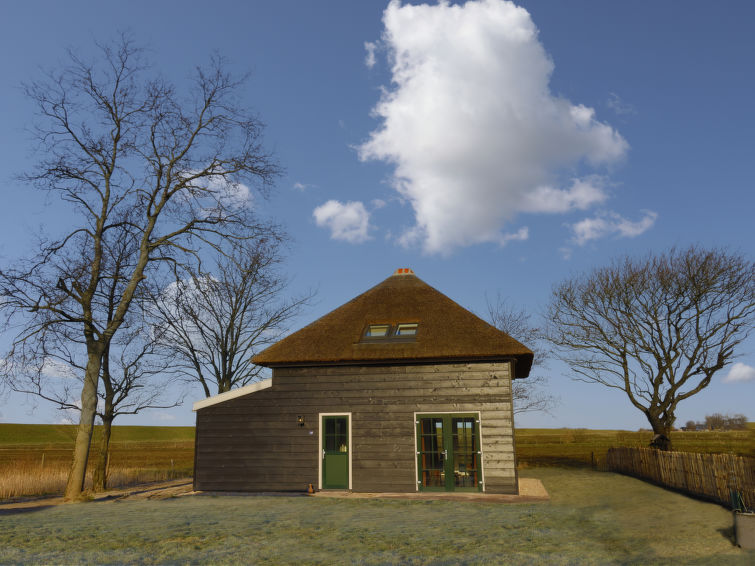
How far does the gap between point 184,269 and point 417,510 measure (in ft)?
34.6

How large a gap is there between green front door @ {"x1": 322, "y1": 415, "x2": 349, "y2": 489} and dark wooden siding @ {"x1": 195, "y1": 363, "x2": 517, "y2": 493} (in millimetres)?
246

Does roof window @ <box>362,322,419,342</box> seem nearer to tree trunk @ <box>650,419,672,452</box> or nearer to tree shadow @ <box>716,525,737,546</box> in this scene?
tree shadow @ <box>716,525,737,546</box>

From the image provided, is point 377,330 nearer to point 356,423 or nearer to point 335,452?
point 356,423

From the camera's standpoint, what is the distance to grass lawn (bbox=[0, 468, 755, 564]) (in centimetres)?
759

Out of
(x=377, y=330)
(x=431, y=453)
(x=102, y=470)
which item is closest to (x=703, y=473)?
(x=431, y=453)

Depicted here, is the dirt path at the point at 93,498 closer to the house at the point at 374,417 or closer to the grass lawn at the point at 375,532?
the house at the point at 374,417

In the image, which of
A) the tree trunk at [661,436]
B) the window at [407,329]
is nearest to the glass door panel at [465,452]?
the window at [407,329]

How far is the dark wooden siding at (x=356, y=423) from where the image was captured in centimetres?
1538

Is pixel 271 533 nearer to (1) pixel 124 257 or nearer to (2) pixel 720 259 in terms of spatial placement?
(1) pixel 124 257

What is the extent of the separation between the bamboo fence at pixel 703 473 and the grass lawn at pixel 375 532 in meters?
0.65

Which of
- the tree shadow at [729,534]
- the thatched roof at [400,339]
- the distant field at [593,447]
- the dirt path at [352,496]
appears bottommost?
the distant field at [593,447]

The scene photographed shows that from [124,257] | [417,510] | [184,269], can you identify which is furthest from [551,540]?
[124,257]

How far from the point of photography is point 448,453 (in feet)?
50.4

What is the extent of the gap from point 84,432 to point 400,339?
31.7ft
